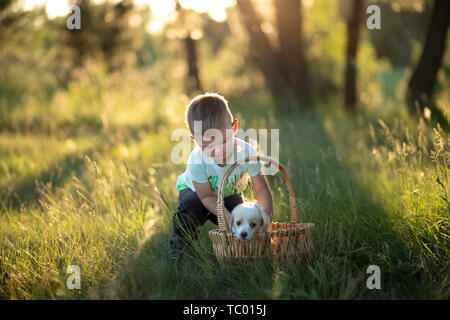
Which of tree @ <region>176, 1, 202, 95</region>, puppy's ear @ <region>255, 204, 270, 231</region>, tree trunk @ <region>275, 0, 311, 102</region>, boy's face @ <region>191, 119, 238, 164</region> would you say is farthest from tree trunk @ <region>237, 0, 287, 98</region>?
puppy's ear @ <region>255, 204, 270, 231</region>

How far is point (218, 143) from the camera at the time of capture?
276cm

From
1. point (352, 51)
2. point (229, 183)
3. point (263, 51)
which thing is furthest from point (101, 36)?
point (229, 183)

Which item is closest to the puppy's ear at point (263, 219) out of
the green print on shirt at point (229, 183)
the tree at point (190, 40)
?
the green print on shirt at point (229, 183)

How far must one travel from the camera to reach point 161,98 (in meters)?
11.4

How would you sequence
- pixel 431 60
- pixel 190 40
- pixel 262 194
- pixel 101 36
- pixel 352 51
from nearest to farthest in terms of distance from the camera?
pixel 262 194 < pixel 431 60 < pixel 352 51 < pixel 190 40 < pixel 101 36

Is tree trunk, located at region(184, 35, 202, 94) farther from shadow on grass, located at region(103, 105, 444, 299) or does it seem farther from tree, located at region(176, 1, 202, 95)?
shadow on grass, located at region(103, 105, 444, 299)

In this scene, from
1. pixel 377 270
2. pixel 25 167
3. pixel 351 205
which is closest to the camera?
pixel 377 270

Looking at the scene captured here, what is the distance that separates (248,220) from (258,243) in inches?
7.8

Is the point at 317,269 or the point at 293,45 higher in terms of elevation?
the point at 293,45

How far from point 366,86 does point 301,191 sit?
10126mm

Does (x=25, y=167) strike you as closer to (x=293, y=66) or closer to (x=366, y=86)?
(x=293, y=66)

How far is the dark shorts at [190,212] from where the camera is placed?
2.95 meters

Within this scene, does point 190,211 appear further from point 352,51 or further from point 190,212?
point 352,51
